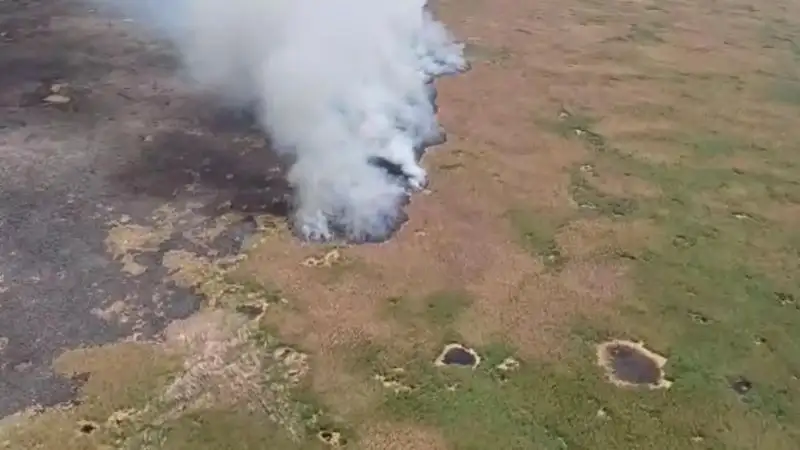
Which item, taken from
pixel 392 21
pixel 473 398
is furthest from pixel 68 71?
pixel 473 398

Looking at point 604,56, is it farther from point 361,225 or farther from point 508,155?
point 361,225

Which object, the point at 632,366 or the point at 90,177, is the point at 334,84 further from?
the point at 632,366

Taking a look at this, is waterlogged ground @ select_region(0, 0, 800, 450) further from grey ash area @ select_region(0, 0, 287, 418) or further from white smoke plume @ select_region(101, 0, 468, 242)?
white smoke plume @ select_region(101, 0, 468, 242)

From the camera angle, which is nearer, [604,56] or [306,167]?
[306,167]

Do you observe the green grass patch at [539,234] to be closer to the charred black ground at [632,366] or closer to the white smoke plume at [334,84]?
the white smoke plume at [334,84]

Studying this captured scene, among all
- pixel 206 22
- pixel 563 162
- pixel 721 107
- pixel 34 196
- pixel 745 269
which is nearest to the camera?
pixel 745 269

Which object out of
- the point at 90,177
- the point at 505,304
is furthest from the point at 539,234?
the point at 90,177
